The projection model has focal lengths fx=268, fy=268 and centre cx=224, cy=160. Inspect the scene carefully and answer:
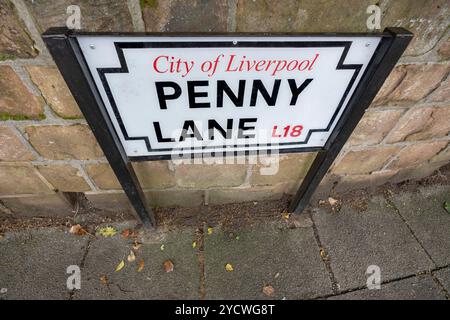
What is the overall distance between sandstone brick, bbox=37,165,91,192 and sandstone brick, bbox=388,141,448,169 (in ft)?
6.59

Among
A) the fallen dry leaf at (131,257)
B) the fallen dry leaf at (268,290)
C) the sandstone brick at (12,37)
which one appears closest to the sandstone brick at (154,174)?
the fallen dry leaf at (131,257)

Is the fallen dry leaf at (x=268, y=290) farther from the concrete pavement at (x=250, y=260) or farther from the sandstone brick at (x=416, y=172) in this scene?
the sandstone brick at (x=416, y=172)

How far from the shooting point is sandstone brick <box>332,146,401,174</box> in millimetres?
1684

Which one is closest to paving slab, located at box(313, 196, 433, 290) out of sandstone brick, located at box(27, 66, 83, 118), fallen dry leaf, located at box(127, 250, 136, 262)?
fallen dry leaf, located at box(127, 250, 136, 262)

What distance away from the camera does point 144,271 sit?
62.1 inches

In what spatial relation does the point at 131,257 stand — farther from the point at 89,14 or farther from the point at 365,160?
the point at 365,160

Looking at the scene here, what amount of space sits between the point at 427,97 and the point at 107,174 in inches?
70.8

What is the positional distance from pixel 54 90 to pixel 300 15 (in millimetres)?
1004

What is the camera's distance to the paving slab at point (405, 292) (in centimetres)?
155

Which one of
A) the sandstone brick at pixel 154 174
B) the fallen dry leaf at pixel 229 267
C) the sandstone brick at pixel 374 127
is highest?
the sandstone brick at pixel 374 127

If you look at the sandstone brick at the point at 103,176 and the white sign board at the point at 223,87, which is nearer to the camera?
the white sign board at the point at 223,87

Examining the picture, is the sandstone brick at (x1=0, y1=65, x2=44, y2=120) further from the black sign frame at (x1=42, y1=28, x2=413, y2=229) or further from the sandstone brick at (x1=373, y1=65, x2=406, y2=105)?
the sandstone brick at (x1=373, y1=65, x2=406, y2=105)

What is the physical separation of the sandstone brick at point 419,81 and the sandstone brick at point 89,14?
4.03 ft

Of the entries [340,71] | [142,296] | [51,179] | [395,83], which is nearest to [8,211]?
[51,179]
